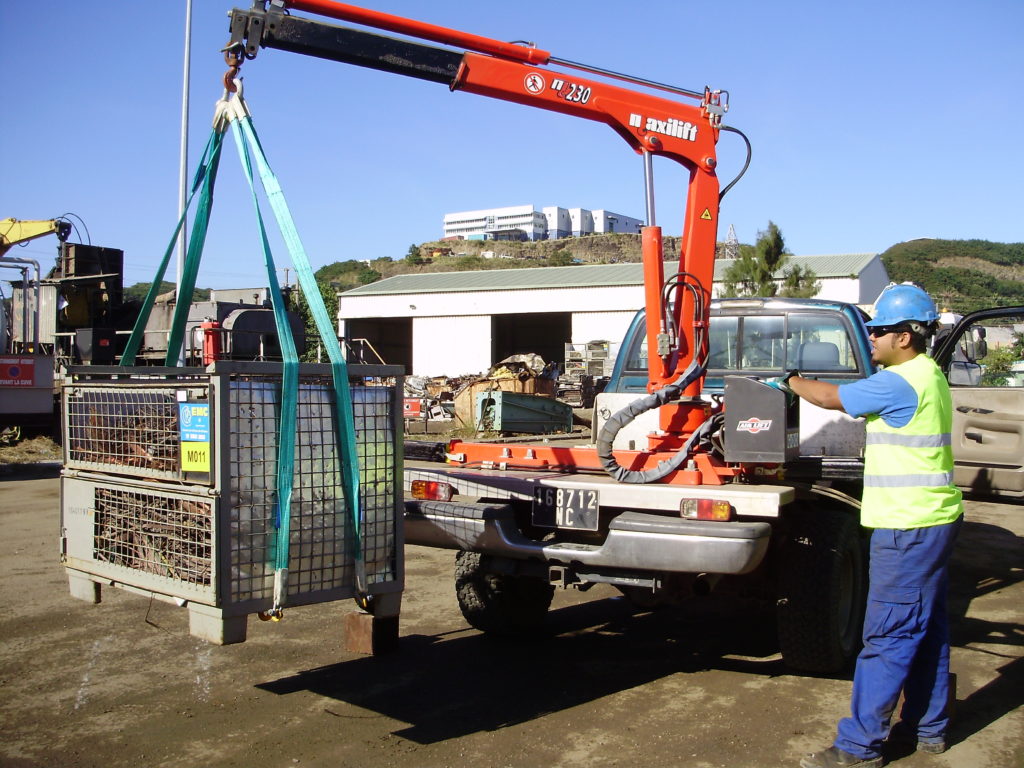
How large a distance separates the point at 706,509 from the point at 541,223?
5179 inches

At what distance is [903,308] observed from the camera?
4402 millimetres

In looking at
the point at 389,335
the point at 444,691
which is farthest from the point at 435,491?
the point at 389,335

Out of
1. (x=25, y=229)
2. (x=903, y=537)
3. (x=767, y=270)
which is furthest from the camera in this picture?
(x=767, y=270)

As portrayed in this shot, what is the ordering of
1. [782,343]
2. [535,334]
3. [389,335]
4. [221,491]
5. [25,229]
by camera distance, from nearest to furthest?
[221,491] < [782,343] < [25,229] < [535,334] < [389,335]

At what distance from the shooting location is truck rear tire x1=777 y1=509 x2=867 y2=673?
5129 millimetres

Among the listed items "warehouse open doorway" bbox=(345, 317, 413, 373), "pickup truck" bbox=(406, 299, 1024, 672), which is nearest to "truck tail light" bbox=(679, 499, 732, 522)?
"pickup truck" bbox=(406, 299, 1024, 672)

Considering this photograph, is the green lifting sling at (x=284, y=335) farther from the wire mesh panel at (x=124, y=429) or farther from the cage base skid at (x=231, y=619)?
the wire mesh panel at (x=124, y=429)

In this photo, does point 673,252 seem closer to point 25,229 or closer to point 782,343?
point 25,229

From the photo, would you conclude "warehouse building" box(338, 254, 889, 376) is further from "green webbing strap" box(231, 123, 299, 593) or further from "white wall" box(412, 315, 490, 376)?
"green webbing strap" box(231, 123, 299, 593)

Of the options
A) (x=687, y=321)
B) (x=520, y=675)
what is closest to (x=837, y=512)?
(x=687, y=321)

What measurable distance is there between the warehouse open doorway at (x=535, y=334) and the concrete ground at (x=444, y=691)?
4555 centimetres

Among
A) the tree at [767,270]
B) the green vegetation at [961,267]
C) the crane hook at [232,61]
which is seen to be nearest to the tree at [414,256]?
the green vegetation at [961,267]

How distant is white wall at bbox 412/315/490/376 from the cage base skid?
1501 inches

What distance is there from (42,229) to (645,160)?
54.9 feet
